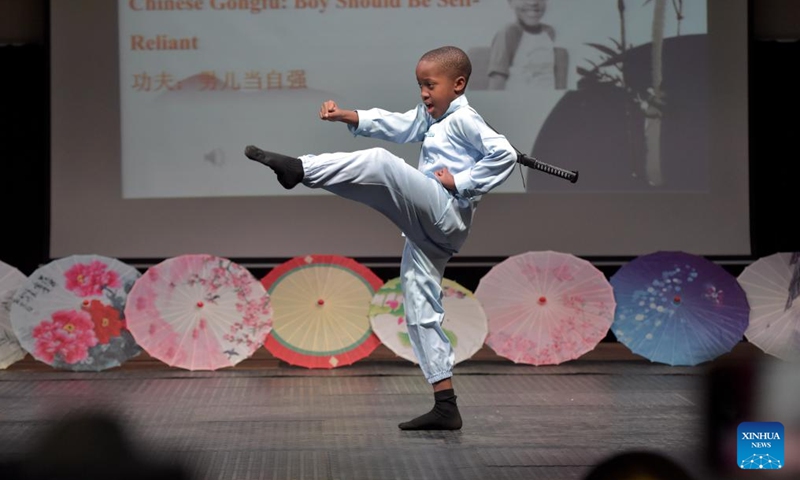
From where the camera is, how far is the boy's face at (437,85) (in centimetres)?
318

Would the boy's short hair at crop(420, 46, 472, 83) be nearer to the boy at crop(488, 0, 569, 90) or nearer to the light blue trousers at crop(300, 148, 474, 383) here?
the light blue trousers at crop(300, 148, 474, 383)

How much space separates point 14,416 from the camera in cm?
346

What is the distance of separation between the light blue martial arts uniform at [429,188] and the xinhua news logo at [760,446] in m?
1.72

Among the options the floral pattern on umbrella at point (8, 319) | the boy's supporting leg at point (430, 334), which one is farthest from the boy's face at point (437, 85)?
the floral pattern on umbrella at point (8, 319)

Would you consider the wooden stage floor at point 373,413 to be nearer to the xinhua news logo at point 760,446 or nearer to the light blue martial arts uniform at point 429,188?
the light blue martial arts uniform at point 429,188

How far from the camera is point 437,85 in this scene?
319 cm

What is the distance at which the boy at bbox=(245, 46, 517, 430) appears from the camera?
3.05 metres

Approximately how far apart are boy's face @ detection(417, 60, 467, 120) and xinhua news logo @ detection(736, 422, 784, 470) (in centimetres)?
200

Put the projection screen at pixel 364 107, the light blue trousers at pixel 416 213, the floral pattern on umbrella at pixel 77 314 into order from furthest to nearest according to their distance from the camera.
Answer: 1. the projection screen at pixel 364 107
2. the floral pattern on umbrella at pixel 77 314
3. the light blue trousers at pixel 416 213

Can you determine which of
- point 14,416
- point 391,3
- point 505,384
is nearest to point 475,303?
point 505,384

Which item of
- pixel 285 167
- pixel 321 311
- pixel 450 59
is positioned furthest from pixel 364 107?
pixel 285 167

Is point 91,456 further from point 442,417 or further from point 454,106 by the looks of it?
point 454,106

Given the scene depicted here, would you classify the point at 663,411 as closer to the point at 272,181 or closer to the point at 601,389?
the point at 601,389

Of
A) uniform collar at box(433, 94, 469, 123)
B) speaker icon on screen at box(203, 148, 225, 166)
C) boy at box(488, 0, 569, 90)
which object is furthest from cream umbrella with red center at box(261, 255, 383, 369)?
uniform collar at box(433, 94, 469, 123)
